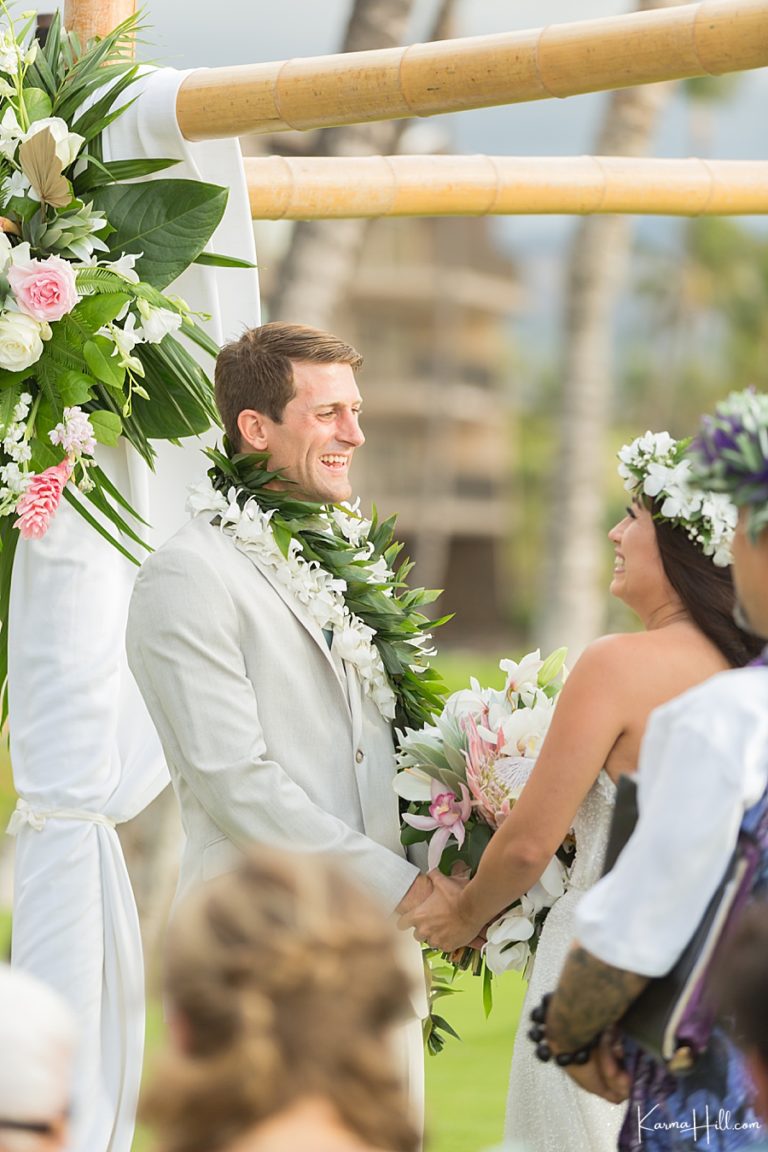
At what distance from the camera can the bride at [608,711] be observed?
271cm

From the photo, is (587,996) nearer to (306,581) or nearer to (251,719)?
(251,719)

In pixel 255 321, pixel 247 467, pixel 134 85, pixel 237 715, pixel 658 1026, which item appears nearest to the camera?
pixel 658 1026

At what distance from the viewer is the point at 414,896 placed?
3.24 meters

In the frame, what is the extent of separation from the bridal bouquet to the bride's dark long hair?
0.48 meters

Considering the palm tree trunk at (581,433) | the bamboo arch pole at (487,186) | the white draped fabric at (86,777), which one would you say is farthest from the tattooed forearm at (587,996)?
the palm tree trunk at (581,433)

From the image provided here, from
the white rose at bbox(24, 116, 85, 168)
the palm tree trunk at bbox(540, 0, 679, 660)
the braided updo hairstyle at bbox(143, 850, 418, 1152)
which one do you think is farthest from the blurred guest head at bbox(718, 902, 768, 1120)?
the palm tree trunk at bbox(540, 0, 679, 660)

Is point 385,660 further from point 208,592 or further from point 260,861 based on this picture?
point 260,861

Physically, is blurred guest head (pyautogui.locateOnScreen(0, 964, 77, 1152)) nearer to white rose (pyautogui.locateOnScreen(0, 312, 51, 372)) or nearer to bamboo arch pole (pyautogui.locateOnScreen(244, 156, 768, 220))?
white rose (pyautogui.locateOnScreen(0, 312, 51, 372))

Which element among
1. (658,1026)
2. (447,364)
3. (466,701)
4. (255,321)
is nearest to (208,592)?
(466,701)

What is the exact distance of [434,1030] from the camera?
3639 mm

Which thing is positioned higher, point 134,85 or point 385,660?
point 134,85

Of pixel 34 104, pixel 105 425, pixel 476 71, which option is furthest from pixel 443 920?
pixel 34 104

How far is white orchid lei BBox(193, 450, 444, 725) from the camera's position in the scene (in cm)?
337

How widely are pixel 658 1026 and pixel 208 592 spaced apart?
1.46 metres
